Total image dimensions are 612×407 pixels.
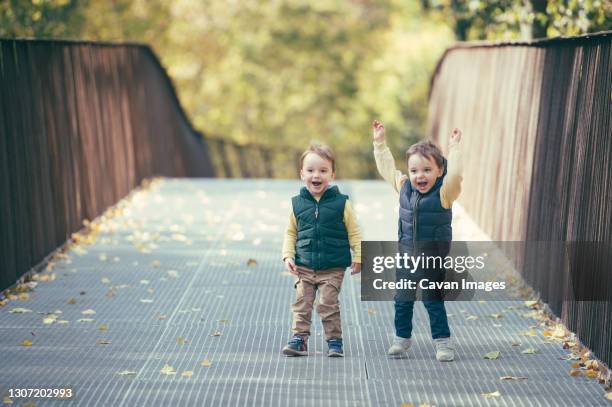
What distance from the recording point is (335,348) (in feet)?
21.8

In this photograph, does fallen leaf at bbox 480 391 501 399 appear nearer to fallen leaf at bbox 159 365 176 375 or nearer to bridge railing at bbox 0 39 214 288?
fallen leaf at bbox 159 365 176 375

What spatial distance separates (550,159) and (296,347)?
280 centimetres

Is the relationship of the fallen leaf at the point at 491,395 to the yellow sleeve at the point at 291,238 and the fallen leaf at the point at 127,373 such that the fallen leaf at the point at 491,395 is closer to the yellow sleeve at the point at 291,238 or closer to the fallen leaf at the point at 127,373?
the yellow sleeve at the point at 291,238

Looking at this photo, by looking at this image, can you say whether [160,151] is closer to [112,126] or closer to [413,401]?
[112,126]

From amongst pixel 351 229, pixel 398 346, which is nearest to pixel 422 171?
pixel 351 229

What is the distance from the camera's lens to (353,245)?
258 inches

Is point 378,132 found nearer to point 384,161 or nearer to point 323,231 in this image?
point 384,161

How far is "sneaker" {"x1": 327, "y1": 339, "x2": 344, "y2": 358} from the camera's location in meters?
6.64

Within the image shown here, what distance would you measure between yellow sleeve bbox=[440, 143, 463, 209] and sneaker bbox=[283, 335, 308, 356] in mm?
1183

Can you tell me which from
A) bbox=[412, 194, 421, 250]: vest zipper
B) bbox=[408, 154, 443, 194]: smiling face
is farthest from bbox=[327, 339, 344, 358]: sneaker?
bbox=[408, 154, 443, 194]: smiling face

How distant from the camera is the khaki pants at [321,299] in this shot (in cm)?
660

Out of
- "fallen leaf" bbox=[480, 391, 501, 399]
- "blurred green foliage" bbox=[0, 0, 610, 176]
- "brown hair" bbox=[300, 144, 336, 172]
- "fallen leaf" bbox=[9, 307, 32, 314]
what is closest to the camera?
"fallen leaf" bbox=[480, 391, 501, 399]

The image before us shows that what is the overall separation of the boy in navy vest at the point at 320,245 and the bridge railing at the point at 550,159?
1.41 meters

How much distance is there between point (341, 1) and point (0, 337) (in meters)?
33.4
